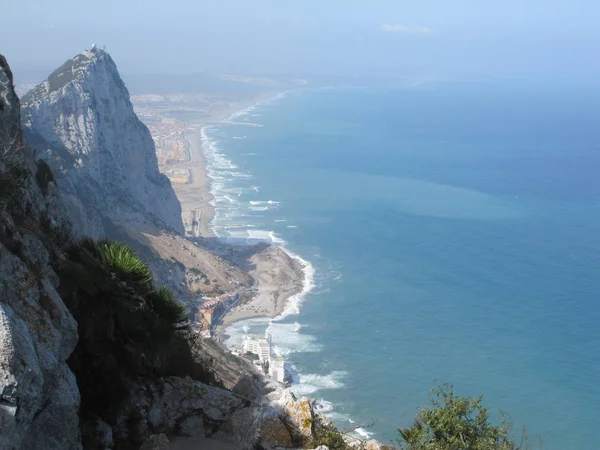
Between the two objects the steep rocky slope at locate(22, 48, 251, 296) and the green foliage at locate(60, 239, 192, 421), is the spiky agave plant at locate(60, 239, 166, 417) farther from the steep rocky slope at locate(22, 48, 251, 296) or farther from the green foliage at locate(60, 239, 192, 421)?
the steep rocky slope at locate(22, 48, 251, 296)

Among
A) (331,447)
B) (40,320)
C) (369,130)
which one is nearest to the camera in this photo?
(40,320)

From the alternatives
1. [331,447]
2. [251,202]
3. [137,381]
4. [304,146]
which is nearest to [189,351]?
[137,381]

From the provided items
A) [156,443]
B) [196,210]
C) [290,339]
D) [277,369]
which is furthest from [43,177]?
[196,210]

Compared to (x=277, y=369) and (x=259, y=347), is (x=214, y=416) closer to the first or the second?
(x=277, y=369)

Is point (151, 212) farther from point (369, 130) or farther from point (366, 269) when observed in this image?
point (369, 130)

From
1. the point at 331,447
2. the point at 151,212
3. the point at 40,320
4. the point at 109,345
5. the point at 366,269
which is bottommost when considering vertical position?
the point at 366,269

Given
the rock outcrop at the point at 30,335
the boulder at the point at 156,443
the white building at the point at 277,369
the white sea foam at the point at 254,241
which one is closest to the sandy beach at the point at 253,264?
the white sea foam at the point at 254,241
